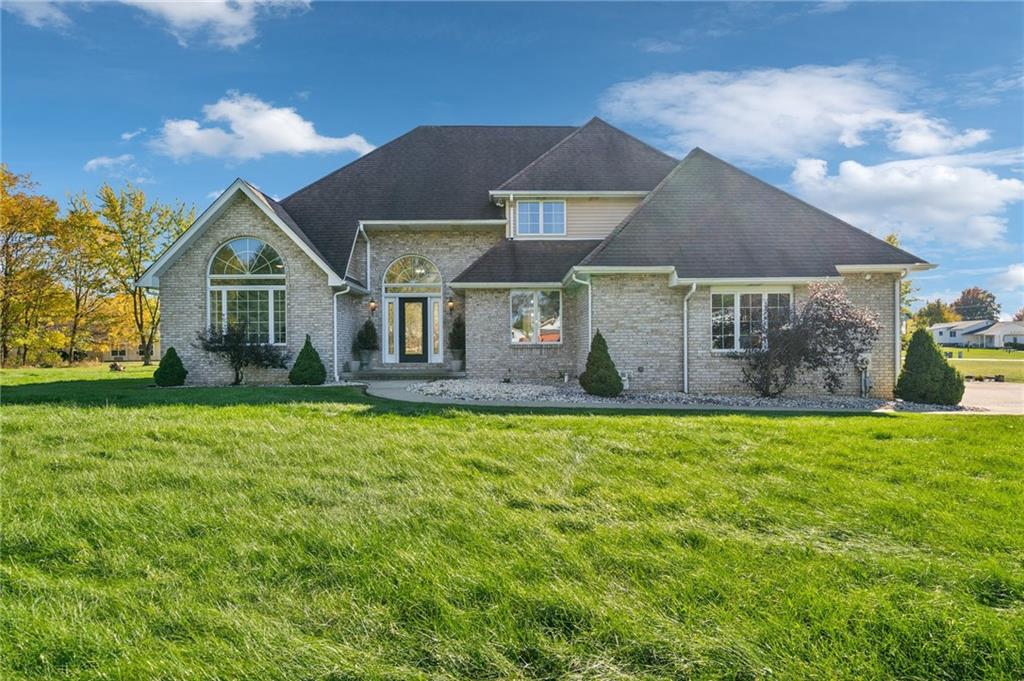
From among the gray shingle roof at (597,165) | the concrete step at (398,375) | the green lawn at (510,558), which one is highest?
the gray shingle roof at (597,165)

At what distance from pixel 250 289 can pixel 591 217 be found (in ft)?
37.0

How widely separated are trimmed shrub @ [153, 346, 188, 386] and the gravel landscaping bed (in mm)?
7135

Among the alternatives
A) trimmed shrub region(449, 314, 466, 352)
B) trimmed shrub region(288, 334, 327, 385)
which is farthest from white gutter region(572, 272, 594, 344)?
trimmed shrub region(288, 334, 327, 385)

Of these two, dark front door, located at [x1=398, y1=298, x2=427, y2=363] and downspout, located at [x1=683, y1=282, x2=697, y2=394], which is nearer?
downspout, located at [x1=683, y1=282, x2=697, y2=394]

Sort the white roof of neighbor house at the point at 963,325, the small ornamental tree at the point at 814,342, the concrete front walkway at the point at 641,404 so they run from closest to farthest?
the concrete front walkway at the point at 641,404 < the small ornamental tree at the point at 814,342 < the white roof of neighbor house at the point at 963,325

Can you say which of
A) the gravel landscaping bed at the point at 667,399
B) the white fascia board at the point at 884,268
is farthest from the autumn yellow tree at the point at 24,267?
the white fascia board at the point at 884,268

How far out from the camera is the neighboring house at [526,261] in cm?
1497

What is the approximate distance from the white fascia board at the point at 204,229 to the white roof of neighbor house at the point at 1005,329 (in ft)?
289

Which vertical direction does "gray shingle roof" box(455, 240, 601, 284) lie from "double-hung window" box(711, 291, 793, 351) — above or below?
above

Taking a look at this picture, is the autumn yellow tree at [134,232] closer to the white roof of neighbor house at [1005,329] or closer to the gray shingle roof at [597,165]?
the gray shingle roof at [597,165]

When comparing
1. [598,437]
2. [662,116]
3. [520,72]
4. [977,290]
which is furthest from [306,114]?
[977,290]

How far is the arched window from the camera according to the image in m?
20.8

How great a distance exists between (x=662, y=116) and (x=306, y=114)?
1062 cm

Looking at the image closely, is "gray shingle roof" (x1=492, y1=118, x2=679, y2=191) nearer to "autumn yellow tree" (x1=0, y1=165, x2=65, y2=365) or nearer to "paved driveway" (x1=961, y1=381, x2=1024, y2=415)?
"paved driveway" (x1=961, y1=381, x2=1024, y2=415)
